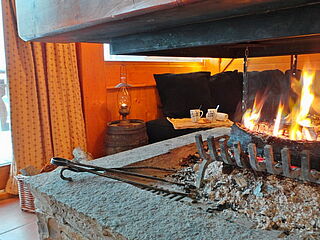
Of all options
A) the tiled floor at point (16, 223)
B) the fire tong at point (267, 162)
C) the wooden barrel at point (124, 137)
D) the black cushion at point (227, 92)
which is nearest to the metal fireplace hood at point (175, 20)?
the fire tong at point (267, 162)

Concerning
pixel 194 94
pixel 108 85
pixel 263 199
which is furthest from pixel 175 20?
pixel 194 94

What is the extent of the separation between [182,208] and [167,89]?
89.4 inches

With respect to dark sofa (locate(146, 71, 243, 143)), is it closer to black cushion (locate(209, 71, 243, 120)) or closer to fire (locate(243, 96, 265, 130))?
black cushion (locate(209, 71, 243, 120))

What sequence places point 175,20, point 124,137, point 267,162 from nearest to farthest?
1. point 175,20
2. point 267,162
3. point 124,137

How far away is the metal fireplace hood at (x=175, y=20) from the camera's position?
25.8 inches

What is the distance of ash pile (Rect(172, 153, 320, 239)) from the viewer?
2.78 feet

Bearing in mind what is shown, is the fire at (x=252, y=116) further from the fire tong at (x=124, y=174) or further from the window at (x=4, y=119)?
the window at (x=4, y=119)

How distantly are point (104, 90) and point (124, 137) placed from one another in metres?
0.63

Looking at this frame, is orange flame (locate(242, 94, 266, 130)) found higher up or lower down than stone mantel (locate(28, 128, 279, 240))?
higher up

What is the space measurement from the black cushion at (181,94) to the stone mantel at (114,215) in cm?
192

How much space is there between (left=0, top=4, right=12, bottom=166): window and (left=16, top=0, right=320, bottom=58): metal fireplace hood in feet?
4.73

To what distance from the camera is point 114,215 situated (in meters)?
0.88

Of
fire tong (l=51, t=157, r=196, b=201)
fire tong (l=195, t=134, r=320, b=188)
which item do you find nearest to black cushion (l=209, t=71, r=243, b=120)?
fire tong (l=51, t=157, r=196, b=201)

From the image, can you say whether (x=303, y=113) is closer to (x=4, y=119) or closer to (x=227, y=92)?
(x=227, y=92)
